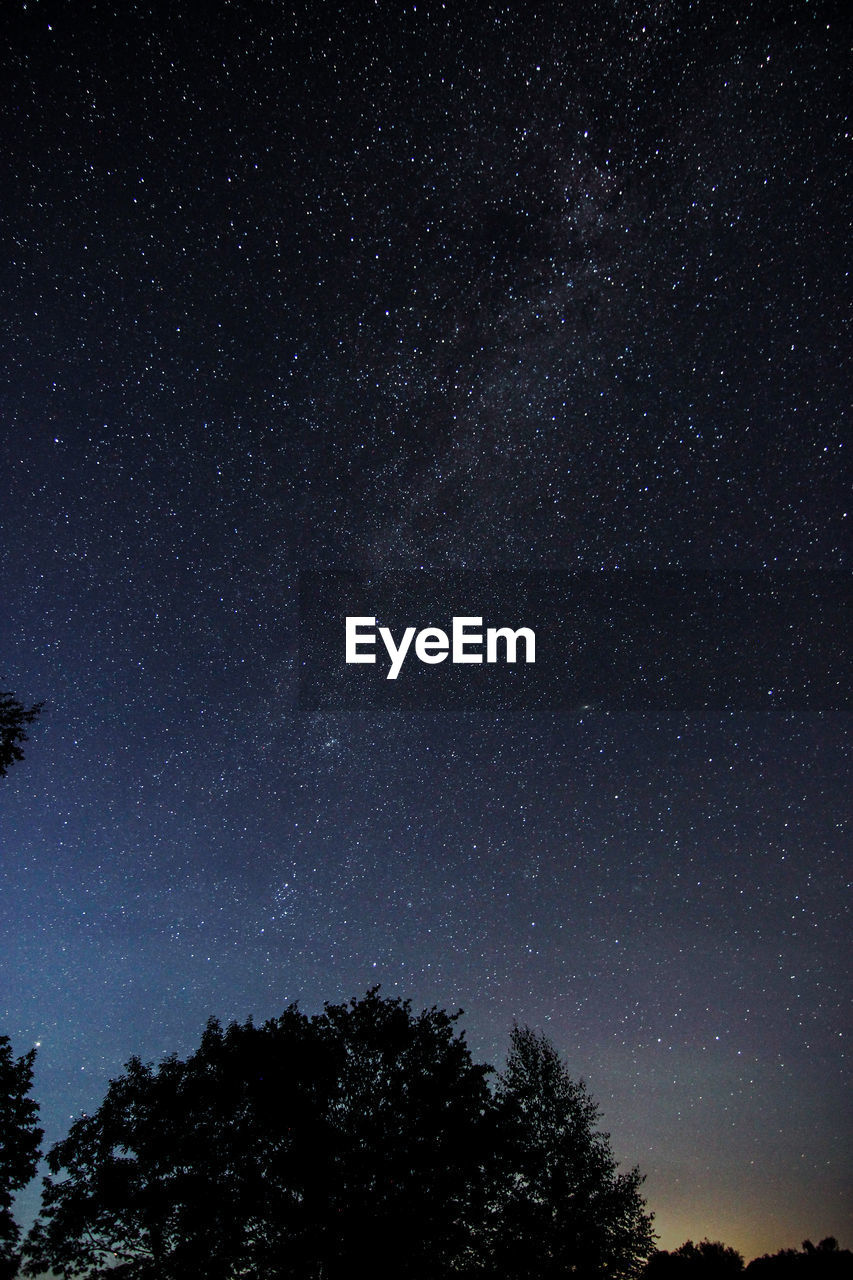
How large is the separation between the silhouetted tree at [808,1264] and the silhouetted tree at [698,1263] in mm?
1166

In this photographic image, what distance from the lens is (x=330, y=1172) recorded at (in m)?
14.5

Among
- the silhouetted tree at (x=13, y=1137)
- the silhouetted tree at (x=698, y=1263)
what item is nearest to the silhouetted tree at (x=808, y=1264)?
the silhouetted tree at (x=698, y=1263)

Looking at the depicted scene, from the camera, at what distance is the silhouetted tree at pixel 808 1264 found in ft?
109

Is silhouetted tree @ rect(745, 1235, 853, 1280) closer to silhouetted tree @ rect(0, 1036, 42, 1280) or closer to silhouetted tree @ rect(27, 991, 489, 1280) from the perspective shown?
silhouetted tree @ rect(27, 991, 489, 1280)

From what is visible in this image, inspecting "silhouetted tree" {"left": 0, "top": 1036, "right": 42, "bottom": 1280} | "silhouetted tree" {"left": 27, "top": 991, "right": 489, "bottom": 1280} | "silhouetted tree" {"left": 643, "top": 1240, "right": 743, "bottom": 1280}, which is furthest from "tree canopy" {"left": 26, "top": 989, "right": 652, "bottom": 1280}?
"silhouetted tree" {"left": 643, "top": 1240, "right": 743, "bottom": 1280}

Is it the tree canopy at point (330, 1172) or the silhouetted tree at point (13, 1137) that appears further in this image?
the tree canopy at point (330, 1172)

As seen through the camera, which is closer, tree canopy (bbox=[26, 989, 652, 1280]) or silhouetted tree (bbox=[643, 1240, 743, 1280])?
tree canopy (bbox=[26, 989, 652, 1280])

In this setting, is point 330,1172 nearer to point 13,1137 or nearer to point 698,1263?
point 13,1137

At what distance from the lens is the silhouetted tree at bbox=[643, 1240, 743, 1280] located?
34.6 metres

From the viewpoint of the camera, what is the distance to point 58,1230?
1397 cm

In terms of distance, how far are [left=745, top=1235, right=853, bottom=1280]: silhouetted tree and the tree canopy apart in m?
27.7

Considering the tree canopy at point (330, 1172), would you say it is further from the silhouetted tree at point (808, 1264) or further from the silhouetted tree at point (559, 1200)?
the silhouetted tree at point (808, 1264)

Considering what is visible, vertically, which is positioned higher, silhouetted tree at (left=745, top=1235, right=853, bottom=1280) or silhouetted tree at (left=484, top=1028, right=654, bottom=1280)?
silhouetted tree at (left=484, top=1028, right=654, bottom=1280)

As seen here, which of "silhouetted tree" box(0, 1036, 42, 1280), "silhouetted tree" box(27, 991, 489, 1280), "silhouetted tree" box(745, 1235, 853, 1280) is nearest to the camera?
"silhouetted tree" box(0, 1036, 42, 1280)
